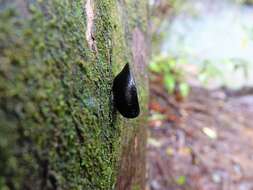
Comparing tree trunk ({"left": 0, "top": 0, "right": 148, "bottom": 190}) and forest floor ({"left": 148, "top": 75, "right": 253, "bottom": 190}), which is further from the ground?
tree trunk ({"left": 0, "top": 0, "right": 148, "bottom": 190})

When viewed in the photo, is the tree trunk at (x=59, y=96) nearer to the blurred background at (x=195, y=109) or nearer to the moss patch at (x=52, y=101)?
the moss patch at (x=52, y=101)

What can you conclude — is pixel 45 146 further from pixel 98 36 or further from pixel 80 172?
pixel 98 36

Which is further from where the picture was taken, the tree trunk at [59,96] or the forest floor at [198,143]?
the forest floor at [198,143]

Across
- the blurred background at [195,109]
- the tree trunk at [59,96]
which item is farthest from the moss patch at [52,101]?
the blurred background at [195,109]

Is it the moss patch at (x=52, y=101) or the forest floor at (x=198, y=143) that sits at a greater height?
the moss patch at (x=52, y=101)

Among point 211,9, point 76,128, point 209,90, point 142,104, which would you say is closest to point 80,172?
point 76,128

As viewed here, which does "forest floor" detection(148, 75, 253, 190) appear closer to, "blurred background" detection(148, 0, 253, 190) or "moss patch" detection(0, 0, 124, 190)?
"blurred background" detection(148, 0, 253, 190)

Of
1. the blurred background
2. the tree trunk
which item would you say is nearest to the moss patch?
the tree trunk

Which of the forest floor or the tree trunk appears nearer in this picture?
the tree trunk
